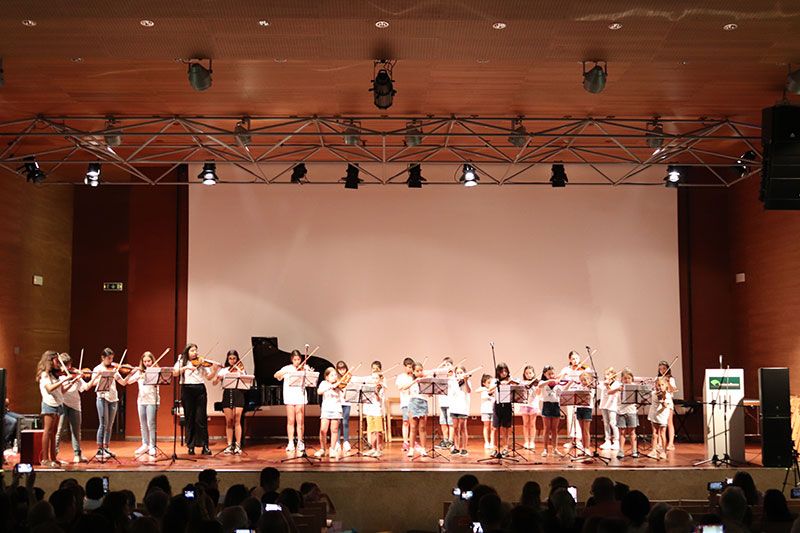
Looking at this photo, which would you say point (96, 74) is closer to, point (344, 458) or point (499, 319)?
point (344, 458)

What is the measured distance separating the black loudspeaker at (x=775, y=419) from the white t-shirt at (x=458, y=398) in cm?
415

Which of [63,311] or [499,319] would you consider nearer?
[499,319]

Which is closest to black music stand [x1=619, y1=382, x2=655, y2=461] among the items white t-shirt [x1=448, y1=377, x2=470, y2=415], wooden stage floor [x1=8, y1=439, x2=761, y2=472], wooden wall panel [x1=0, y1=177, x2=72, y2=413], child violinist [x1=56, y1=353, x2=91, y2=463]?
wooden stage floor [x1=8, y1=439, x2=761, y2=472]

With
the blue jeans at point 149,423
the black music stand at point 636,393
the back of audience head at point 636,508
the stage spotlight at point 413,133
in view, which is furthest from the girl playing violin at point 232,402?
the back of audience head at point 636,508

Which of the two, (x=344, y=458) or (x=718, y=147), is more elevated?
(x=718, y=147)

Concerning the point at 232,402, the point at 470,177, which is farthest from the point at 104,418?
the point at 470,177

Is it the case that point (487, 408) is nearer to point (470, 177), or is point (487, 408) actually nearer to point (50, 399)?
point (470, 177)

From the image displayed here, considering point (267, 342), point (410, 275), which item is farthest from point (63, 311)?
point (410, 275)

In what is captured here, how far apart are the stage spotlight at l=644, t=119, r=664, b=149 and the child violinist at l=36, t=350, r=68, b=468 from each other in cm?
893

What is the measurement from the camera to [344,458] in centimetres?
1309

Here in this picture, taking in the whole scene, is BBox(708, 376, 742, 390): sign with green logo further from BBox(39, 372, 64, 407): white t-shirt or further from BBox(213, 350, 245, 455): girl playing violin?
BBox(39, 372, 64, 407): white t-shirt

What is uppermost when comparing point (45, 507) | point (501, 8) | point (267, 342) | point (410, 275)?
point (501, 8)

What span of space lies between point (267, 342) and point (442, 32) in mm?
7481

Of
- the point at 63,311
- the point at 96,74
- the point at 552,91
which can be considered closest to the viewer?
the point at 96,74
